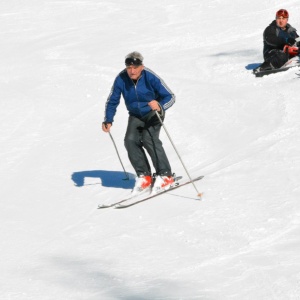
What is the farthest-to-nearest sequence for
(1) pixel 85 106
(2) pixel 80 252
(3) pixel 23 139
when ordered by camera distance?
1. (1) pixel 85 106
2. (3) pixel 23 139
3. (2) pixel 80 252

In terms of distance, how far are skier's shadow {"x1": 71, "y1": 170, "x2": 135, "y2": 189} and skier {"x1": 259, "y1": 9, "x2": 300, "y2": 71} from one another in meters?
4.91

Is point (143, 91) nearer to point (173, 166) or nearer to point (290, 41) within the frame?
point (173, 166)

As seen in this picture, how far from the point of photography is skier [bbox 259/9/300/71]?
14.8 m

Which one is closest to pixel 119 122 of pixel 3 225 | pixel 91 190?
pixel 91 190

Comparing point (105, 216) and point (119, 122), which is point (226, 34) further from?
point (105, 216)

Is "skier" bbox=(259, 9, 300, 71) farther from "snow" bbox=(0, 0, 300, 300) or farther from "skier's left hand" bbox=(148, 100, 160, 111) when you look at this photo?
"skier's left hand" bbox=(148, 100, 160, 111)

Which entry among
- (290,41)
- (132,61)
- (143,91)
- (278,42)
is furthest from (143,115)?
(290,41)

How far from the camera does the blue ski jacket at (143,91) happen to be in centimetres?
937

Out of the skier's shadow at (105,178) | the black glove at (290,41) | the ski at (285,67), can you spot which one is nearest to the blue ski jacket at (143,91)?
the skier's shadow at (105,178)

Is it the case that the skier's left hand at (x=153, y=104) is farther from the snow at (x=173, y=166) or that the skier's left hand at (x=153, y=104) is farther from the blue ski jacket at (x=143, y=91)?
the snow at (x=173, y=166)

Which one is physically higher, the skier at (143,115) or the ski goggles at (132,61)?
the ski goggles at (132,61)

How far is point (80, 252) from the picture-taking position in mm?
7812

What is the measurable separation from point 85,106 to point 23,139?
180cm

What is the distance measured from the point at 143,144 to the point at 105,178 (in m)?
1.31
